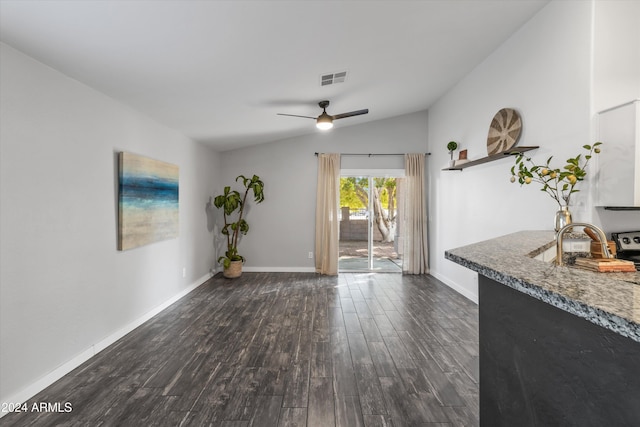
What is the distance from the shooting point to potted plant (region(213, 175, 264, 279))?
5.45 m

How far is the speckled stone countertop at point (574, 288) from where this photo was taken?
0.64 m

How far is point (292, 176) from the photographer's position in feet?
19.8

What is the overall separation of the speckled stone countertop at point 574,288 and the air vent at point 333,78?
2.77 m

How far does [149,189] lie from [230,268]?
2376 millimetres

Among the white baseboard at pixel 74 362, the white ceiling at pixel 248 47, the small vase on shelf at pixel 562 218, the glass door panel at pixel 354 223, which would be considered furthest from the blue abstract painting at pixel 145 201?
the small vase on shelf at pixel 562 218

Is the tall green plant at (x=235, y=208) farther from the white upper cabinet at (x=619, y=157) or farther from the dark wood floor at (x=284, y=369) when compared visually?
the white upper cabinet at (x=619, y=157)

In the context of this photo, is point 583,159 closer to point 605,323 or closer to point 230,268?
point 605,323

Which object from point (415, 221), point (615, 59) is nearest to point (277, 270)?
point (415, 221)

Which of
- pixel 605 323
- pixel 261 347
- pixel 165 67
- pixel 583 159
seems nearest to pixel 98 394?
pixel 261 347

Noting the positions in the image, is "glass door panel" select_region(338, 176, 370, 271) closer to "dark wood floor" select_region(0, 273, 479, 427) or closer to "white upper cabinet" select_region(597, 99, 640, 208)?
"dark wood floor" select_region(0, 273, 479, 427)

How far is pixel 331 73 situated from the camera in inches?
134

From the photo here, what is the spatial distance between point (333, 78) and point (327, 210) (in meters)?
2.84

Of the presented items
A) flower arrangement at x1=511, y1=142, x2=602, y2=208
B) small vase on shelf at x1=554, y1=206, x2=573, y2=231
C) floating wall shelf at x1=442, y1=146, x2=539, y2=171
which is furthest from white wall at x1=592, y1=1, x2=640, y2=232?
floating wall shelf at x1=442, y1=146, x2=539, y2=171

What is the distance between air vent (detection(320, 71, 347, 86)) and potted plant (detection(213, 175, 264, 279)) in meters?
2.51
